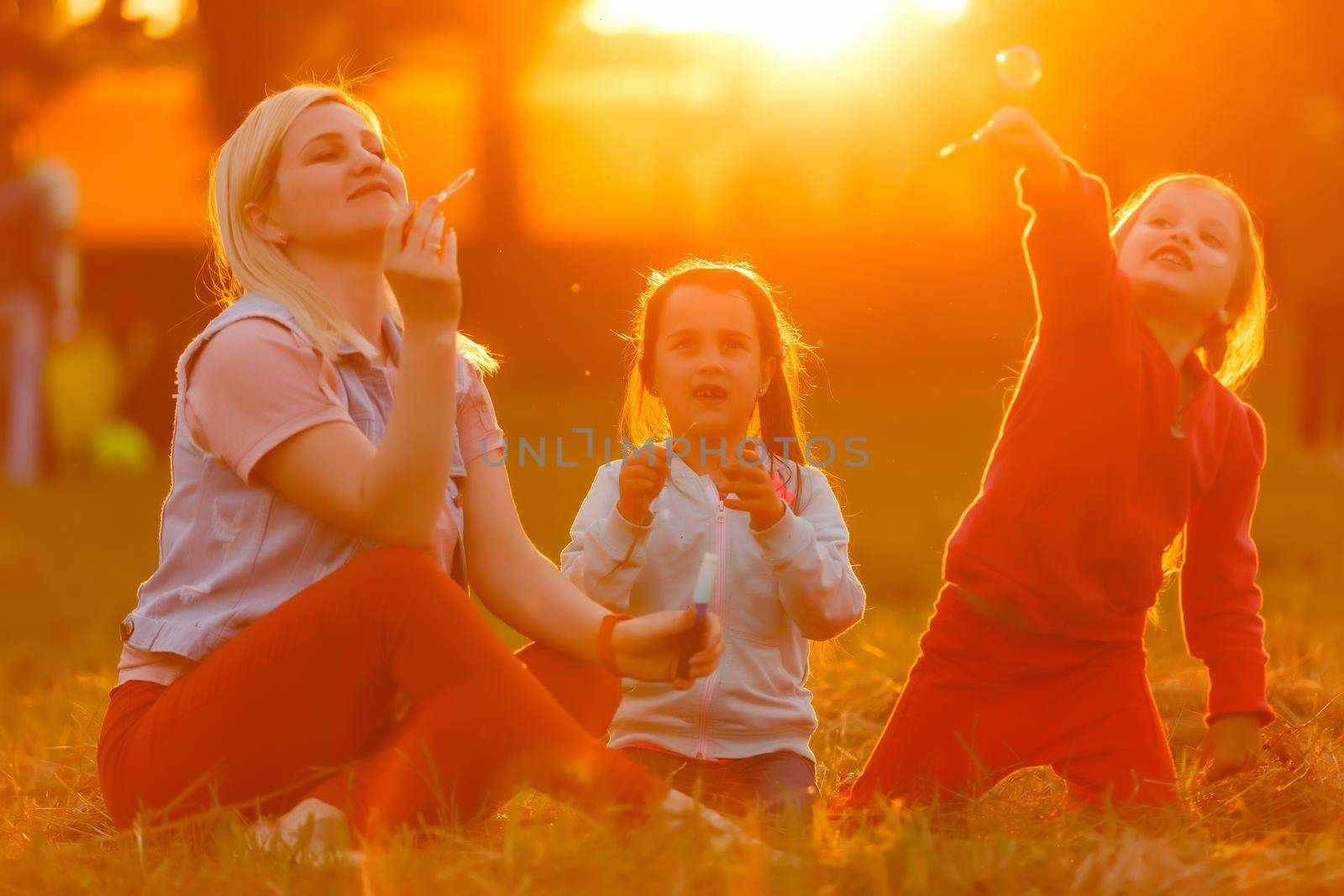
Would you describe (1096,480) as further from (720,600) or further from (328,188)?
(328,188)

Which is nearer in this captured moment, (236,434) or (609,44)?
(236,434)

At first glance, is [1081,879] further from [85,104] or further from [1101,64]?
[85,104]

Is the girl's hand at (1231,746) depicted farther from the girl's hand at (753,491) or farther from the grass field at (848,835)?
the girl's hand at (753,491)

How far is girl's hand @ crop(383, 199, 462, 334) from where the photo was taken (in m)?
2.40

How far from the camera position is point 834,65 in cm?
866

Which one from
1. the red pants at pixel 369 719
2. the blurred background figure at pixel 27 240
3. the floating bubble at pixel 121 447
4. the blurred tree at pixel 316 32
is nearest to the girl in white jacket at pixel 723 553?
the red pants at pixel 369 719

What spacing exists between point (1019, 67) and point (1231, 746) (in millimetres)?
1390

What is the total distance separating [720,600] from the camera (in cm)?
309

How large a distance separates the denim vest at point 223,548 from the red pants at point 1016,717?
1110mm

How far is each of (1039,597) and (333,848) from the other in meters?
1.39

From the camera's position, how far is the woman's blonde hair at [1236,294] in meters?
3.15

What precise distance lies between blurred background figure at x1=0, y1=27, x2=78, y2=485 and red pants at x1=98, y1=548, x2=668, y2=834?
8.78m

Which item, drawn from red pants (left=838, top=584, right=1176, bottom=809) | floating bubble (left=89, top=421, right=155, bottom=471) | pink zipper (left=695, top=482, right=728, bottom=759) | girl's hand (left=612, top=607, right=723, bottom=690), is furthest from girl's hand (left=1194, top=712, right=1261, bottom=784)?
floating bubble (left=89, top=421, right=155, bottom=471)

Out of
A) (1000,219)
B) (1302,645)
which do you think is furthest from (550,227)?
(1302,645)
